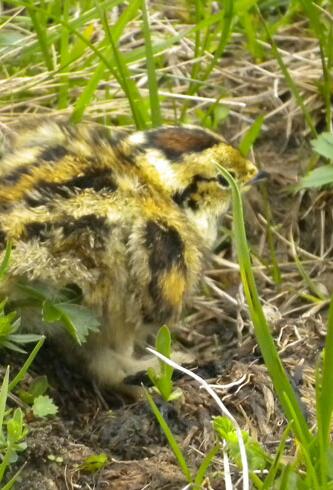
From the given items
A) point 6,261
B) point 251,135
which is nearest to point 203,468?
point 6,261

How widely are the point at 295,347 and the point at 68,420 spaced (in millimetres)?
638

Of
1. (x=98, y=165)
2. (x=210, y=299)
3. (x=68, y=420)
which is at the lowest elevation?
(x=210, y=299)

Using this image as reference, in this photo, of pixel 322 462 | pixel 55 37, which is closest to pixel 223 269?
pixel 55 37

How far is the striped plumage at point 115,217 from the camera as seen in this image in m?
2.57

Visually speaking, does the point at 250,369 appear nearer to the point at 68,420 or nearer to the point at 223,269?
the point at 68,420

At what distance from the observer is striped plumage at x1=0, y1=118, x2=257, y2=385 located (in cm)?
257

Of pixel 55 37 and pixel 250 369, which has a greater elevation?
pixel 55 37

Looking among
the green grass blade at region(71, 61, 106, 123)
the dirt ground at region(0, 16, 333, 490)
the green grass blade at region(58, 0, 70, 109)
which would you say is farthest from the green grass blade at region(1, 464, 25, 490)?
the green grass blade at region(58, 0, 70, 109)

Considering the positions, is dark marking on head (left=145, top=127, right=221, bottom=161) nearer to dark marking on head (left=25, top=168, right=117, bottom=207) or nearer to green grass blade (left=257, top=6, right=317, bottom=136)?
dark marking on head (left=25, top=168, right=117, bottom=207)

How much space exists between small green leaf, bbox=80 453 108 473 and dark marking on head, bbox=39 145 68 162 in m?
0.64

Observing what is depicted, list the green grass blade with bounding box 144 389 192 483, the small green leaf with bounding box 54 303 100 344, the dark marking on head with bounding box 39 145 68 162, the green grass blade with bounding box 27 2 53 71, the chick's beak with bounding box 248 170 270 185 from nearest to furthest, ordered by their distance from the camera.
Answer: the green grass blade with bounding box 144 389 192 483, the small green leaf with bounding box 54 303 100 344, the dark marking on head with bounding box 39 145 68 162, the chick's beak with bounding box 248 170 270 185, the green grass blade with bounding box 27 2 53 71

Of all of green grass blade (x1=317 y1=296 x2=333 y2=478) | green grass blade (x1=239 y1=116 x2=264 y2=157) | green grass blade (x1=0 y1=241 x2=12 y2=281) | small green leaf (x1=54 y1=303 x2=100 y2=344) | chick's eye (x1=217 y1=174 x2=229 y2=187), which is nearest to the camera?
green grass blade (x1=317 y1=296 x2=333 y2=478)

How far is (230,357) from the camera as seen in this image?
9.83 feet

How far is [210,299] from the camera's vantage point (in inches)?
133
